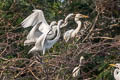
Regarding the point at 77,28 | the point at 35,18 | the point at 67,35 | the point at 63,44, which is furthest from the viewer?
the point at 77,28

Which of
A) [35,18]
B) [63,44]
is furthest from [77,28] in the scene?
[35,18]

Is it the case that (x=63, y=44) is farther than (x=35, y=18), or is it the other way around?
(x=63, y=44)

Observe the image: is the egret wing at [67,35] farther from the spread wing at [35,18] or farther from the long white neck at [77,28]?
the spread wing at [35,18]

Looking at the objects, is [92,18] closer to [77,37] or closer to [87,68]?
[77,37]

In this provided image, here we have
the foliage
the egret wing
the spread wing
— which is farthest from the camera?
the egret wing

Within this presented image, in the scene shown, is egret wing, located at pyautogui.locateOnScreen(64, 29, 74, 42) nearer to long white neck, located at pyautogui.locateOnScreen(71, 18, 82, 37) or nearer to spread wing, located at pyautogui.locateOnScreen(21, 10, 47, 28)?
long white neck, located at pyautogui.locateOnScreen(71, 18, 82, 37)

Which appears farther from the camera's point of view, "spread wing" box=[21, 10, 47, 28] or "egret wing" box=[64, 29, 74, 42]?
"egret wing" box=[64, 29, 74, 42]

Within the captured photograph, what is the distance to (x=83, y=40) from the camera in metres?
8.70

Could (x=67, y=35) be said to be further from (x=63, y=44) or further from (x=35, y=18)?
(x=35, y=18)

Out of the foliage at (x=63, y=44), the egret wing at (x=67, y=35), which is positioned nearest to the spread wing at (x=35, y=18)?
the foliage at (x=63, y=44)

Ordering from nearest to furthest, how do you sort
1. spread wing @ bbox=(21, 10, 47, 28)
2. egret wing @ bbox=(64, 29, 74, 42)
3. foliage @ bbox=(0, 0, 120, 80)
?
foliage @ bbox=(0, 0, 120, 80), spread wing @ bbox=(21, 10, 47, 28), egret wing @ bbox=(64, 29, 74, 42)

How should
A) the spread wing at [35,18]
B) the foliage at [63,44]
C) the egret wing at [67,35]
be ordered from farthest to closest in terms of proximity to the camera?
1. the egret wing at [67,35]
2. the spread wing at [35,18]
3. the foliage at [63,44]

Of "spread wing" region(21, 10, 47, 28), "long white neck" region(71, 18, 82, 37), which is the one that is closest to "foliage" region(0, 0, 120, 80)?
"long white neck" region(71, 18, 82, 37)

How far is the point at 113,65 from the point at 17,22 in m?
2.59
